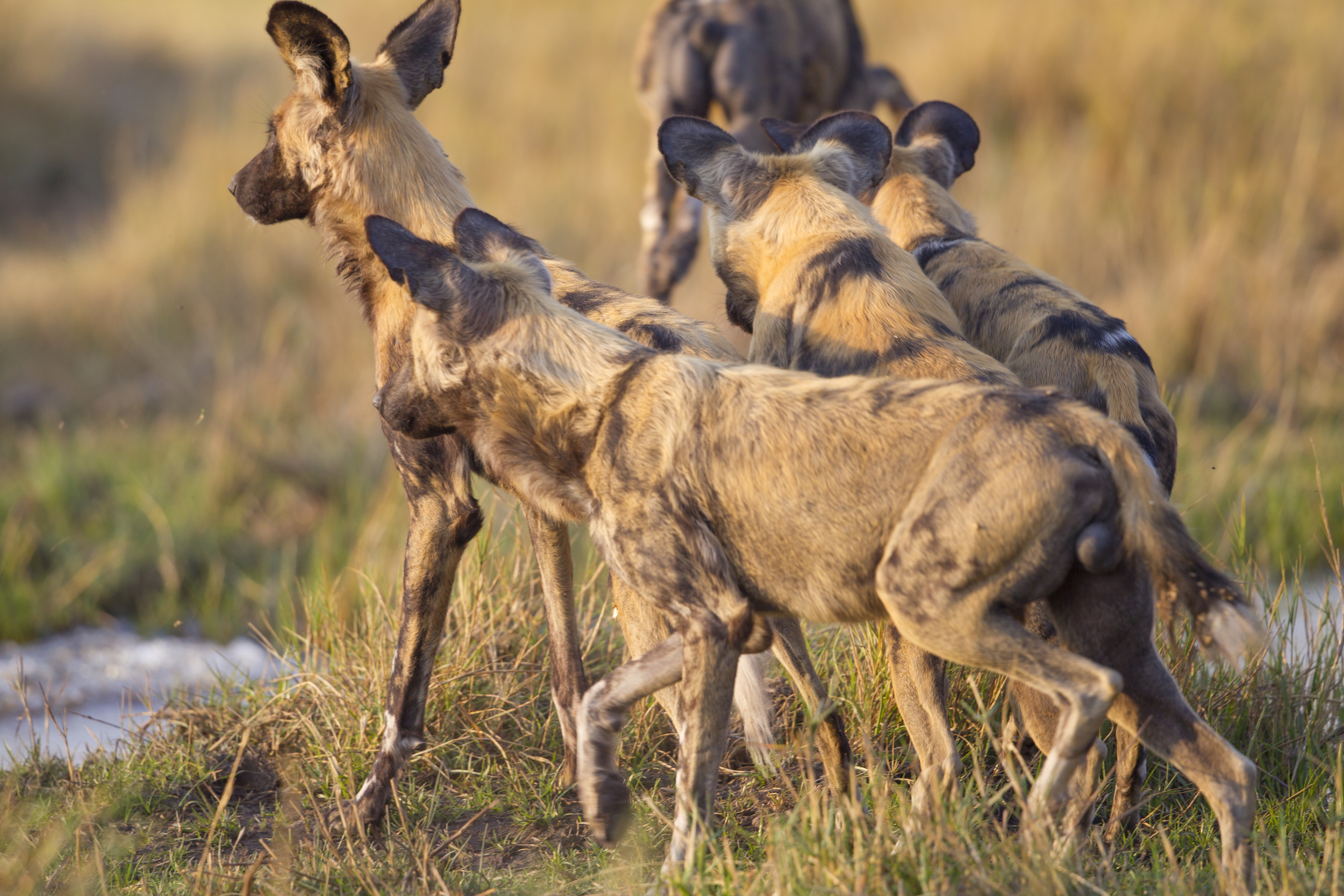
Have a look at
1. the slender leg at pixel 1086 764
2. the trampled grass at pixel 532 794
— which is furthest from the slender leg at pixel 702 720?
the slender leg at pixel 1086 764

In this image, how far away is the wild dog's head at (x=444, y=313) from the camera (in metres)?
3.04

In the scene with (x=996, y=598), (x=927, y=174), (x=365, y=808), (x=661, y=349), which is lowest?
(x=365, y=808)

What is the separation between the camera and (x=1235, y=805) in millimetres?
2623

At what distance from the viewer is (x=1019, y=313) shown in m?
3.40

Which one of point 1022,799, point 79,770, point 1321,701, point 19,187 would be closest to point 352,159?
point 79,770

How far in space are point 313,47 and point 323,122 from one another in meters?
0.22

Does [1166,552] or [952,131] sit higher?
[952,131]

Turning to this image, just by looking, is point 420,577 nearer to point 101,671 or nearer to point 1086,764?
point 1086,764

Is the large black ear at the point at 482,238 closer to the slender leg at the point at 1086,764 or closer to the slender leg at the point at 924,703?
the slender leg at the point at 924,703

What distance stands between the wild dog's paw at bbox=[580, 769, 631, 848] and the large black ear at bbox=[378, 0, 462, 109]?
2.19 m

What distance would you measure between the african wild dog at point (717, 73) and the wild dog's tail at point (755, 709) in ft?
7.79

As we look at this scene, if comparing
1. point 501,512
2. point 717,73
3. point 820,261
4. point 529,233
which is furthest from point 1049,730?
point 529,233

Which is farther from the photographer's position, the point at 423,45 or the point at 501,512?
the point at 501,512

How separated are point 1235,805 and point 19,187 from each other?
45.8ft
